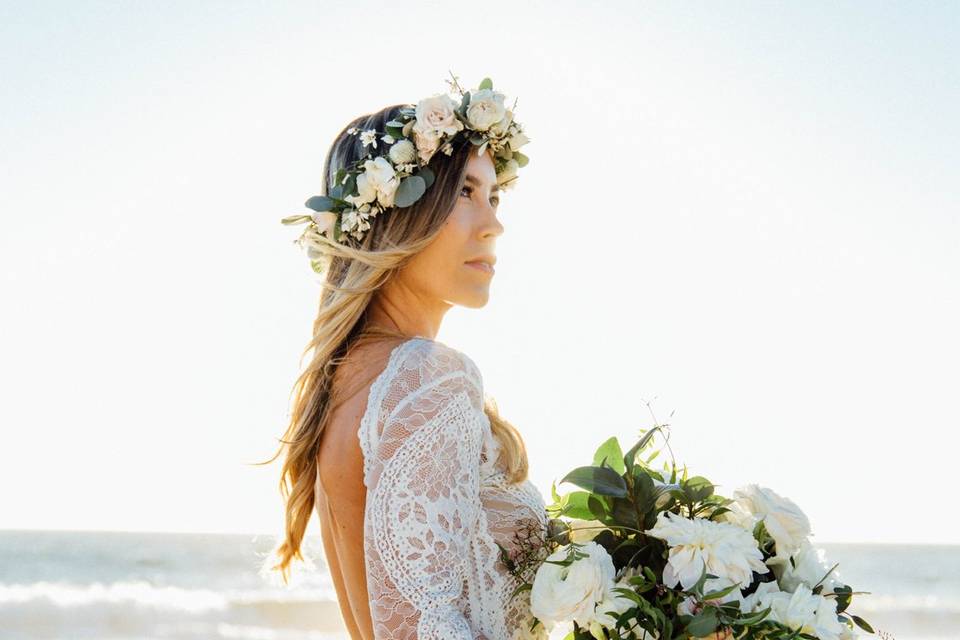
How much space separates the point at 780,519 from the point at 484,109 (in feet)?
6.33

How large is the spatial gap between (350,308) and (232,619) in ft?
54.3

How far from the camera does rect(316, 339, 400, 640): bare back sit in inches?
122

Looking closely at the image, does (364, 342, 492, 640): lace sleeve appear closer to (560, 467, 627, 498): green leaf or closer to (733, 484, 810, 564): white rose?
(560, 467, 627, 498): green leaf

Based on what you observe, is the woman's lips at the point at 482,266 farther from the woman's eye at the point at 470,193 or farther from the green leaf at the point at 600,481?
the green leaf at the point at 600,481

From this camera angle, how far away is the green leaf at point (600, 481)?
291cm

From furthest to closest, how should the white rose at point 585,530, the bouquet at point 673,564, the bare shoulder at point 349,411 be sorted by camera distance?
the bare shoulder at point 349,411 < the white rose at point 585,530 < the bouquet at point 673,564

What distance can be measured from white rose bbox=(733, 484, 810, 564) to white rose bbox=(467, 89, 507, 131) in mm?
1754

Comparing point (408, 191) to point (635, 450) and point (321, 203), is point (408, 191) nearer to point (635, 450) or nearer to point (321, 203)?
point (321, 203)

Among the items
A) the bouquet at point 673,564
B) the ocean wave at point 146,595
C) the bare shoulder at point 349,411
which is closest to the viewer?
the bouquet at point 673,564

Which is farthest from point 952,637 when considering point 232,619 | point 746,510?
point 746,510

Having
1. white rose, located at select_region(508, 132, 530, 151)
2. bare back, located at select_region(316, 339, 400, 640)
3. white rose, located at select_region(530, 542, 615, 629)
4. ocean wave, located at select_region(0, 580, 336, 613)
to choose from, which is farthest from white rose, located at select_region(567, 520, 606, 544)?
ocean wave, located at select_region(0, 580, 336, 613)

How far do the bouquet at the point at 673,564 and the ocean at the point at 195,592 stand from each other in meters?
10.4

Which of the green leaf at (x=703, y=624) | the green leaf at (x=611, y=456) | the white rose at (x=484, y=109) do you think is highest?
the white rose at (x=484, y=109)

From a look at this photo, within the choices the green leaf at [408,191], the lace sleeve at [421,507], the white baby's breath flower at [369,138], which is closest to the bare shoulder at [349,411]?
the lace sleeve at [421,507]
